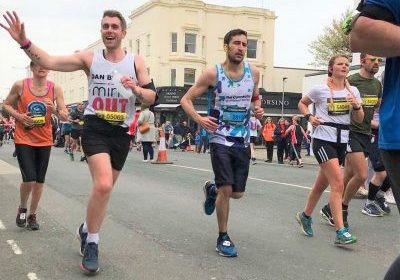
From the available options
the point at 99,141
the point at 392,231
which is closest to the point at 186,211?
the point at 392,231

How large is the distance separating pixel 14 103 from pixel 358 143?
4090mm

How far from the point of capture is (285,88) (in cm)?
5000

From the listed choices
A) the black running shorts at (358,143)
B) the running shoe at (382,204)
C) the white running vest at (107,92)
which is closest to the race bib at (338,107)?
the black running shorts at (358,143)

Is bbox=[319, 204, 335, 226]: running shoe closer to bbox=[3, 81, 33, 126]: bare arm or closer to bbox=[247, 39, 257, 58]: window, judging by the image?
bbox=[3, 81, 33, 126]: bare arm

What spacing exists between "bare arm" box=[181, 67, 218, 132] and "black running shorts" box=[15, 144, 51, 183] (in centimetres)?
181

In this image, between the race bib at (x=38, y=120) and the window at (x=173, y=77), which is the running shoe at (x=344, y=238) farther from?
the window at (x=173, y=77)

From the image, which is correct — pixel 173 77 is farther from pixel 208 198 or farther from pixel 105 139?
pixel 105 139

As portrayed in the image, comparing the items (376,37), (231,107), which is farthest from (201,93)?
(376,37)

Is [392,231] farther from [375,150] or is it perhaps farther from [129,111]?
[129,111]

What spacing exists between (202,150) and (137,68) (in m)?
26.7

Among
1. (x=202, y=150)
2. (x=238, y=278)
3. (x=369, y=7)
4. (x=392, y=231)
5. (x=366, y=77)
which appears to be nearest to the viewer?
(x=369, y=7)

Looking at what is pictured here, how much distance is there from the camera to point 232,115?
5.39 meters

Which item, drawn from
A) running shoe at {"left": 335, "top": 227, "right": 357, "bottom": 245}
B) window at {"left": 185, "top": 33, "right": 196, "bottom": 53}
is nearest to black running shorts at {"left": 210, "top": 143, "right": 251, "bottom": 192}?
Result: running shoe at {"left": 335, "top": 227, "right": 357, "bottom": 245}

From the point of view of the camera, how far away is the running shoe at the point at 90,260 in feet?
14.5
